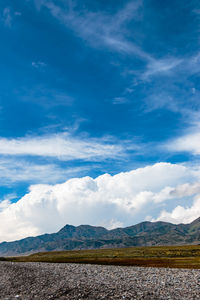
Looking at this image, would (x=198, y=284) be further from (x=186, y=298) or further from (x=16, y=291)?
(x=16, y=291)

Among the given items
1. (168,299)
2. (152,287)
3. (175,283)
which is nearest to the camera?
(168,299)

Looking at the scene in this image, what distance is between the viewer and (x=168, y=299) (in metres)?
31.0

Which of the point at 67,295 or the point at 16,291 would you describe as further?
the point at 16,291

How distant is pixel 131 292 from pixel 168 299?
5.84 meters

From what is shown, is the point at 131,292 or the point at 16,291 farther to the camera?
the point at 16,291

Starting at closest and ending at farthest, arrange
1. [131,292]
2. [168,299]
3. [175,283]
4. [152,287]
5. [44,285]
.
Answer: [168,299] → [131,292] → [152,287] → [175,283] → [44,285]

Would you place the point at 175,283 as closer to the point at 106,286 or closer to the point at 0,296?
the point at 106,286

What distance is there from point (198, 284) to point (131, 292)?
43.1 ft

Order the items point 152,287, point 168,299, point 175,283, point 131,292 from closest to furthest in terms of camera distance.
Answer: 1. point 168,299
2. point 131,292
3. point 152,287
4. point 175,283

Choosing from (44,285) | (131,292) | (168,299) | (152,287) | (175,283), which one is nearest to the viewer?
(168,299)

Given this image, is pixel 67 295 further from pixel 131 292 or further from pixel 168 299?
pixel 168 299

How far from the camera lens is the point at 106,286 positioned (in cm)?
4084

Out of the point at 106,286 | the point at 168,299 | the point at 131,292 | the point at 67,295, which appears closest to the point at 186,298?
the point at 168,299

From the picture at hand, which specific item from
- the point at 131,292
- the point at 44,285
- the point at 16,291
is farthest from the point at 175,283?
the point at 16,291
